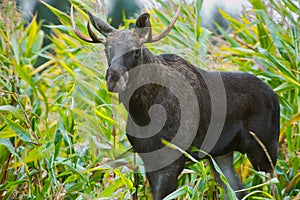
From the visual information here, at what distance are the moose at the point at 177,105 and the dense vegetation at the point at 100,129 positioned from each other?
0.10 meters

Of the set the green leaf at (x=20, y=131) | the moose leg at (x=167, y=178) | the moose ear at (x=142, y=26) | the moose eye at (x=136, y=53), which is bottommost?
the moose leg at (x=167, y=178)

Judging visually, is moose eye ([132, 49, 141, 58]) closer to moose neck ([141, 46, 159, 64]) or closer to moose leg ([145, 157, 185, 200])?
moose neck ([141, 46, 159, 64])

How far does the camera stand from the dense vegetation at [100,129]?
2807 millimetres

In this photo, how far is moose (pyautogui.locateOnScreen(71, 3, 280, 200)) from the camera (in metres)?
2.43

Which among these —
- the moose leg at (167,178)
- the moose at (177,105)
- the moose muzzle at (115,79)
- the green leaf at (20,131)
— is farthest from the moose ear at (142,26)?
the green leaf at (20,131)

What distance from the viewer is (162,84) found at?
2.61m

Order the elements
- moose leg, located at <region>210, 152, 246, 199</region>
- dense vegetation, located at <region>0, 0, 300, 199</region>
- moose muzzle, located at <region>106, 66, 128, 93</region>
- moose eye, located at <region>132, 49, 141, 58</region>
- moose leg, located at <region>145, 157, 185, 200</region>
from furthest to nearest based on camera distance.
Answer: moose leg, located at <region>210, 152, 246, 199</region> → dense vegetation, located at <region>0, 0, 300, 199</region> → moose leg, located at <region>145, 157, 185, 200</region> → moose eye, located at <region>132, 49, 141, 58</region> → moose muzzle, located at <region>106, 66, 128, 93</region>

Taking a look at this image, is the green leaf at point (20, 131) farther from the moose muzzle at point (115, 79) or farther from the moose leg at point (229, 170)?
the moose leg at point (229, 170)

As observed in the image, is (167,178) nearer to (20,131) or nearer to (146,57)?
(146,57)

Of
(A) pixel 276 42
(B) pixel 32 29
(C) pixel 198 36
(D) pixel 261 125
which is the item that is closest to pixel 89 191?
(D) pixel 261 125

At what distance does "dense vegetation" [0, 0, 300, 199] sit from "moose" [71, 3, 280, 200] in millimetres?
97

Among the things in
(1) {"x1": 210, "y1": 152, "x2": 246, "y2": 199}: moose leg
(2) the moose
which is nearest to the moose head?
(2) the moose

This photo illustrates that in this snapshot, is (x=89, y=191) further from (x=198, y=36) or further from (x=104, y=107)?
(x=198, y=36)

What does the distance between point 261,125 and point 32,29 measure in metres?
3.15
